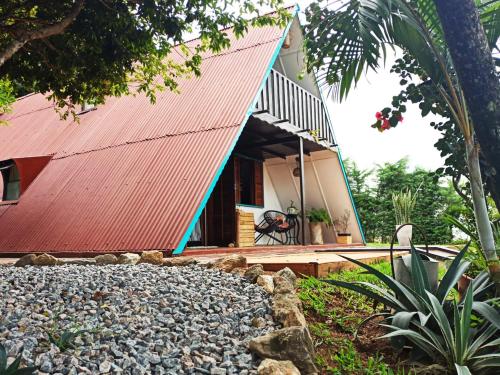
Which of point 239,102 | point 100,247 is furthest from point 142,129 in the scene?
point 100,247

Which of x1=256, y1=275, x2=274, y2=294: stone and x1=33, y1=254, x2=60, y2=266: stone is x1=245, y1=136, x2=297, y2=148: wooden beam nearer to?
x1=33, y1=254, x2=60, y2=266: stone

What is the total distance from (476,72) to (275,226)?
24.5ft

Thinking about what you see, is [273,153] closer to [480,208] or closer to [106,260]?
[106,260]

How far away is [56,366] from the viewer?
5.82 feet

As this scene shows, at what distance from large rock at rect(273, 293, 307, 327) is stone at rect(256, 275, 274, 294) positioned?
0.28m

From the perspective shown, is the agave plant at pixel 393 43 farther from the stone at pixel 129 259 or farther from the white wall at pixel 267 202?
the white wall at pixel 267 202

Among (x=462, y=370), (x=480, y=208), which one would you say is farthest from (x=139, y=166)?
(x=462, y=370)

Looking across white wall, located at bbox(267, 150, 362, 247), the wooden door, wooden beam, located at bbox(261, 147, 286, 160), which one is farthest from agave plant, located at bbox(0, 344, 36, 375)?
white wall, located at bbox(267, 150, 362, 247)

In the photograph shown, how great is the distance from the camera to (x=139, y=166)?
22.2ft

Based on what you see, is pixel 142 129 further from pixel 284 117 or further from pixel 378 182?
pixel 378 182

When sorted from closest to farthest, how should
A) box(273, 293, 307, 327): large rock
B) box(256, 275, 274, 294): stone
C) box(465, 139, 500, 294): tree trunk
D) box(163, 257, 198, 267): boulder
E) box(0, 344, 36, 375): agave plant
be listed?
box(0, 344, 36, 375): agave plant
box(273, 293, 307, 327): large rock
box(465, 139, 500, 294): tree trunk
box(256, 275, 274, 294): stone
box(163, 257, 198, 267): boulder

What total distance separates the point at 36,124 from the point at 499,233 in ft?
37.8

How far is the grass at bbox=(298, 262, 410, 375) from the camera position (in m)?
2.14

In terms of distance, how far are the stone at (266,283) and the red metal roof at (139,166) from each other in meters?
2.16
